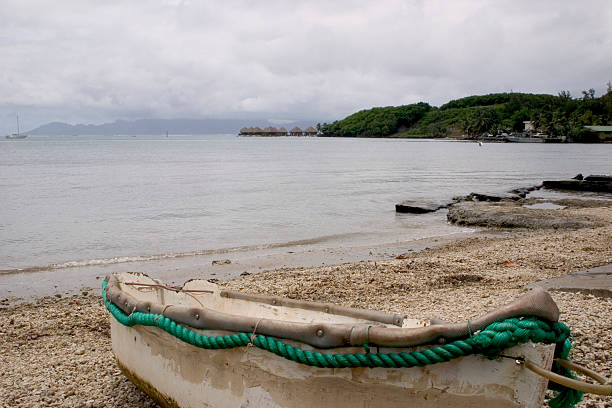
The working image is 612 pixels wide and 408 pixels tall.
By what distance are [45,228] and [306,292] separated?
1335 cm

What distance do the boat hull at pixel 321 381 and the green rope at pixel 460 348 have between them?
66 millimetres

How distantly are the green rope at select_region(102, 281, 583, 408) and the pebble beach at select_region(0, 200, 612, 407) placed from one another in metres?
1.56

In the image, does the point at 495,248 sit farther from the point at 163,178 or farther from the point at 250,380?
the point at 163,178

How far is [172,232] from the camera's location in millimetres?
18328

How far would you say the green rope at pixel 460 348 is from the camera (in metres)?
3.06

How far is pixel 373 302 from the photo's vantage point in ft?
29.2

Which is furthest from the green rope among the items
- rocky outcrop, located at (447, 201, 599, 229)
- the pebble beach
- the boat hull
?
rocky outcrop, located at (447, 201, 599, 229)

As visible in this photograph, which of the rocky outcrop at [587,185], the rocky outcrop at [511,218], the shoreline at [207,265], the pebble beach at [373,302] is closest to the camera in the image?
the pebble beach at [373,302]

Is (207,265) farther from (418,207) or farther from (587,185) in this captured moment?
(587,185)

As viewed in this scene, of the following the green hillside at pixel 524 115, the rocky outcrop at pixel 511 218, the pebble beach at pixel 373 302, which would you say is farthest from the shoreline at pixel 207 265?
the green hillside at pixel 524 115

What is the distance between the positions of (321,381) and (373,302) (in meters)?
5.49

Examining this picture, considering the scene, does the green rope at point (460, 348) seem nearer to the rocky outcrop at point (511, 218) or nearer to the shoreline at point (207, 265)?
the shoreline at point (207, 265)

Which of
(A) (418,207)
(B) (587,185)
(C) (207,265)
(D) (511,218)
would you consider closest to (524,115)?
(B) (587,185)

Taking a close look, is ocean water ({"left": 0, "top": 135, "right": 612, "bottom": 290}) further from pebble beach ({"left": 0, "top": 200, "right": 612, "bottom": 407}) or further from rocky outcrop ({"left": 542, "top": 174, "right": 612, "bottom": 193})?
rocky outcrop ({"left": 542, "top": 174, "right": 612, "bottom": 193})
